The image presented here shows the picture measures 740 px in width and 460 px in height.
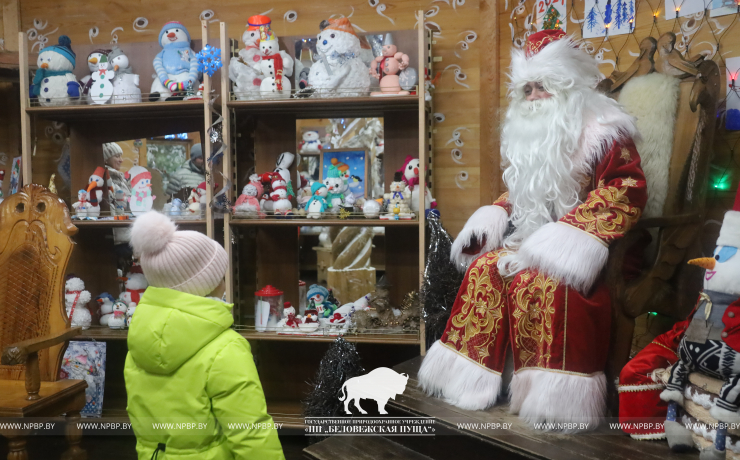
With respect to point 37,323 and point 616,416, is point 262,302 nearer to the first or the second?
point 37,323

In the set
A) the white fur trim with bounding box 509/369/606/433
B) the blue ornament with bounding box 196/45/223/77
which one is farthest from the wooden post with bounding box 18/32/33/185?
the white fur trim with bounding box 509/369/606/433

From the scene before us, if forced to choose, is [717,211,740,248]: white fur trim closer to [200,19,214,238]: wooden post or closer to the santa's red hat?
the santa's red hat

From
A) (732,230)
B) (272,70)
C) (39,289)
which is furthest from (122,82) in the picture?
(732,230)

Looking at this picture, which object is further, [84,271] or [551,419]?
[84,271]

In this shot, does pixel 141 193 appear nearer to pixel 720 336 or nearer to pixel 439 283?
pixel 439 283

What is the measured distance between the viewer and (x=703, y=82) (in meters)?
1.93

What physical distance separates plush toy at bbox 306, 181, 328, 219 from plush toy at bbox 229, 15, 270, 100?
0.53 metres

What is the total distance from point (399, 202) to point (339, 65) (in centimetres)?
70

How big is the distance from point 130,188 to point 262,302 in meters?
0.98

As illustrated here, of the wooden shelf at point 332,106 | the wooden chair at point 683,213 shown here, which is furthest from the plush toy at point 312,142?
the wooden chair at point 683,213

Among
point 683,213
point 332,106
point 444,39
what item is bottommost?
point 683,213

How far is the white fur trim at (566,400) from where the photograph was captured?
1663 millimetres

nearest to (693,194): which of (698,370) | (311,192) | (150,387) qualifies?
(698,370)

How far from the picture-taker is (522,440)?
64.7 inches
